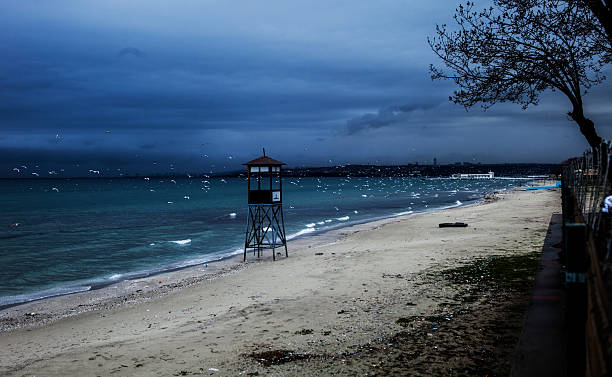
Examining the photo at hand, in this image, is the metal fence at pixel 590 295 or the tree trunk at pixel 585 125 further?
the tree trunk at pixel 585 125

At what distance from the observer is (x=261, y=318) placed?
33.0 feet

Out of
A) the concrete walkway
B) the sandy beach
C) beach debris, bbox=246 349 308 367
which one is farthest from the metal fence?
beach debris, bbox=246 349 308 367

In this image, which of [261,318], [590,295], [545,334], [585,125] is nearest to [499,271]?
[585,125]

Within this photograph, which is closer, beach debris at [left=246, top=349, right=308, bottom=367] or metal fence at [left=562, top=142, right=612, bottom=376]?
metal fence at [left=562, top=142, right=612, bottom=376]

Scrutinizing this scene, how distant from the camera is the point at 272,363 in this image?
7008mm

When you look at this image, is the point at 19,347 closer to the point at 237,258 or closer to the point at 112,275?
the point at 112,275

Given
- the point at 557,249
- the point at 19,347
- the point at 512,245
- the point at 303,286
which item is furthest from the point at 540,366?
the point at 512,245

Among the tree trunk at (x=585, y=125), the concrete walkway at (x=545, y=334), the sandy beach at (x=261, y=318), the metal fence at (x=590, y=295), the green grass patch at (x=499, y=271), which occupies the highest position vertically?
the tree trunk at (x=585, y=125)

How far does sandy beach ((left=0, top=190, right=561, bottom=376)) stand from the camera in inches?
288

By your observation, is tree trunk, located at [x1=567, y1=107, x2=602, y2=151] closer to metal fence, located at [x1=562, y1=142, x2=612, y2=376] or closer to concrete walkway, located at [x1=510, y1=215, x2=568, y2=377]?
concrete walkway, located at [x1=510, y1=215, x2=568, y2=377]

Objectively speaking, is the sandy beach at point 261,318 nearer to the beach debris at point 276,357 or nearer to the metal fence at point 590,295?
the beach debris at point 276,357

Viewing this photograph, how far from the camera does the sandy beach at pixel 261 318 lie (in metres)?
7.32

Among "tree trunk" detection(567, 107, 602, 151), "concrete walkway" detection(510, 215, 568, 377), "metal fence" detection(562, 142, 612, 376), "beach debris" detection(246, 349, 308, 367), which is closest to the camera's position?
"metal fence" detection(562, 142, 612, 376)

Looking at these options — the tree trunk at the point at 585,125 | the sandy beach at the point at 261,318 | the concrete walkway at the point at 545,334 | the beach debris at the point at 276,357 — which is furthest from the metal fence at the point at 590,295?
the tree trunk at the point at 585,125
